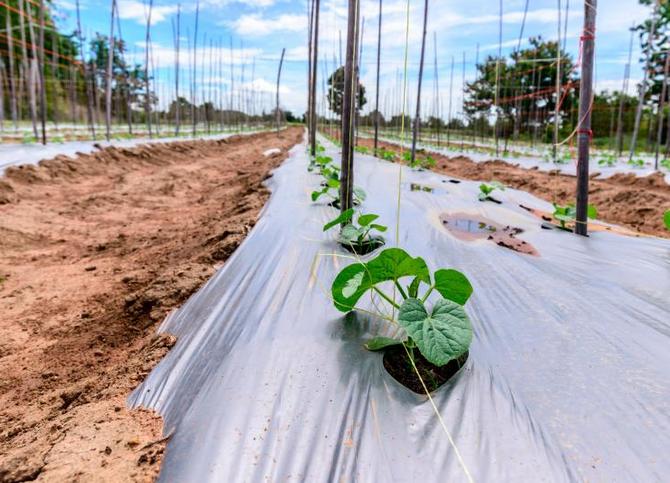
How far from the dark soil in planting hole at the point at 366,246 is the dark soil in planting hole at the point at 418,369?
1.25 m

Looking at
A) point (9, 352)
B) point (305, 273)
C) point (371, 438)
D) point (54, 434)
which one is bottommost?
point (9, 352)

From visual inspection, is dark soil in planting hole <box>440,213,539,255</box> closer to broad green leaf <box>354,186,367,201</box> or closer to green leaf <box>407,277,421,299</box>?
broad green leaf <box>354,186,367,201</box>

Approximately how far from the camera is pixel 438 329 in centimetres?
152

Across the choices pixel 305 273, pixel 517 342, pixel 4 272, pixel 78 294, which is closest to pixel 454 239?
pixel 305 273

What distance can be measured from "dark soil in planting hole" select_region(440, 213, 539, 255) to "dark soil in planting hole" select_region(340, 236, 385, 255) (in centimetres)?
81

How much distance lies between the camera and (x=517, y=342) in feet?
5.94

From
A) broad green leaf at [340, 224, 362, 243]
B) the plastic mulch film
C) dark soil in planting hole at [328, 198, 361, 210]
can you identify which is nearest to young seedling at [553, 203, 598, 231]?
the plastic mulch film

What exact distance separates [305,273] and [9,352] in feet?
5.93

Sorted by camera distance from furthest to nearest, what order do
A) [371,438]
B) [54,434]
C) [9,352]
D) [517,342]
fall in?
[9,352]
[517,342]
[54,434]
[371,438]

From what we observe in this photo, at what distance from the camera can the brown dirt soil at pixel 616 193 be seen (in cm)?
575

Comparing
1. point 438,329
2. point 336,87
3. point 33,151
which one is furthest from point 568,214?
point 336,87

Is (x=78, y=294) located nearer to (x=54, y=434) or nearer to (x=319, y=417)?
(x=54, y=434)

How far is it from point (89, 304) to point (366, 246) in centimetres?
209

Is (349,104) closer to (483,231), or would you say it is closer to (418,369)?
(483,231)
